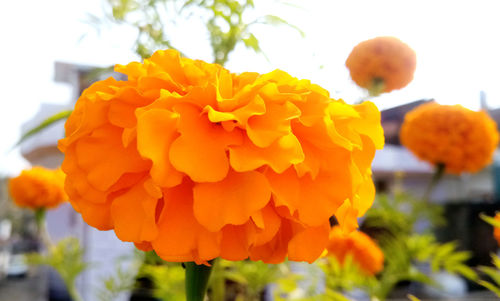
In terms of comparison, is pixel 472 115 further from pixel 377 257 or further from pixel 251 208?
pixel 251 208

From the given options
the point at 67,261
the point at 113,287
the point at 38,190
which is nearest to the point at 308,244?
the point at 113,287

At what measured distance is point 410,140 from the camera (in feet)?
2.56

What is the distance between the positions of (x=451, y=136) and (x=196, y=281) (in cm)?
70

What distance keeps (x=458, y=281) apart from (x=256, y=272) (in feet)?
5.83

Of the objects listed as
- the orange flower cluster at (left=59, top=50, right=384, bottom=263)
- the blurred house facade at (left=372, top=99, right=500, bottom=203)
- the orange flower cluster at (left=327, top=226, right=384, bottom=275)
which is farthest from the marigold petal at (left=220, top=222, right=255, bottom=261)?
the blurred house facade at (left=372, top=99, right=500, bottom=203)

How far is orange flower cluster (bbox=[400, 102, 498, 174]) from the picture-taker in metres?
0.75

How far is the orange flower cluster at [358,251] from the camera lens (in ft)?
2.06

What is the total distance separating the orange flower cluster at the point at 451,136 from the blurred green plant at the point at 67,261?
0.68 meters

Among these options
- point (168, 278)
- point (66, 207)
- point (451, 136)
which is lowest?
point (66, 207)

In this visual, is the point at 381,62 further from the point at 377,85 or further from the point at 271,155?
the point at 271,155

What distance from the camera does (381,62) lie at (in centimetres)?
61

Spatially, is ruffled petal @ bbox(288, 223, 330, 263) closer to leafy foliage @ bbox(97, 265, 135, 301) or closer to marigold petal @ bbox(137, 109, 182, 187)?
marigold petal @ bbox(137, 109, 182, 187)

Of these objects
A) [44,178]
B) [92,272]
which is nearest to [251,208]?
[44,178]

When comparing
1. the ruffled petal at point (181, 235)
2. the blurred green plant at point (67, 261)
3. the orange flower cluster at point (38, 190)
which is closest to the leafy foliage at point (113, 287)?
the blurred green plant at point (67, 261)
